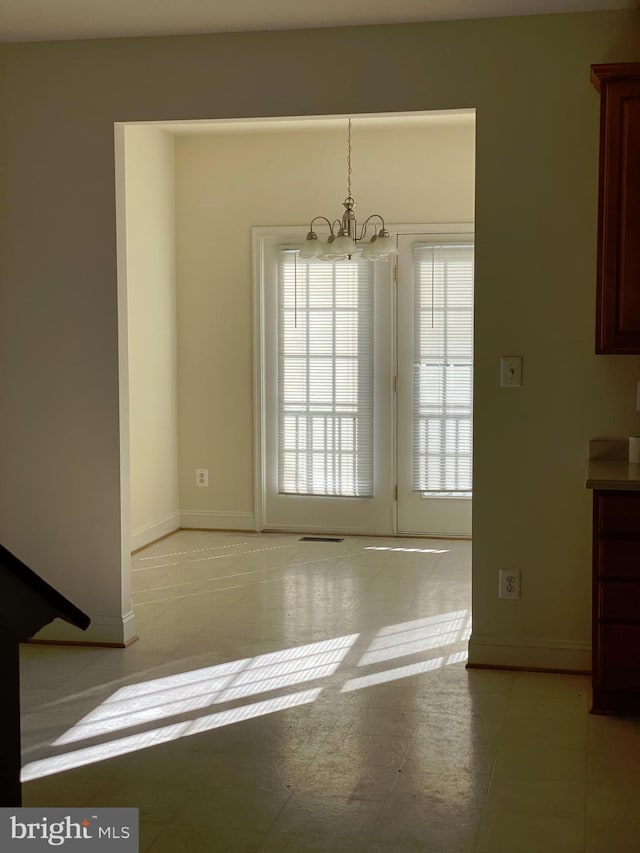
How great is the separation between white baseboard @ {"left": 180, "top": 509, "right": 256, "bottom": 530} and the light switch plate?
10.8ft

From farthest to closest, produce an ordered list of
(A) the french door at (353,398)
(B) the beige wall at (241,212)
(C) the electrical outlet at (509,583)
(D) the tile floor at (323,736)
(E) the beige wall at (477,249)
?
1. (A) the french door at (353,398)
2. (B) the beige wall at (241,212)
3. (C) the electrical outlet at (509,583)
4. (E) the beige wall at (477,249)
5. (D) the tile floor at (323,736)

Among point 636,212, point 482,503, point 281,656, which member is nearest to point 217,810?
point 281,656

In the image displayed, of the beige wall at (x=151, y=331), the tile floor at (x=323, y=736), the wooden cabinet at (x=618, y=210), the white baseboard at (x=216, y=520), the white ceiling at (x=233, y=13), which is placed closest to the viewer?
the tile floor at (x=323, y=736)

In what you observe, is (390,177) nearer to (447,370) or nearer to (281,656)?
(447,370)

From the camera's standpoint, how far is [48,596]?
1.49 metres

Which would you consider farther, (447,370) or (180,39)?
(447,370)

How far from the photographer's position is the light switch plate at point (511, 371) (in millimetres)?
4164

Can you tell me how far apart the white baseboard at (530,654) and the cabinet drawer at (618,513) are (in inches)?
30.6

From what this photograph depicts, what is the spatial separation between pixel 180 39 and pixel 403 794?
3.12 meters

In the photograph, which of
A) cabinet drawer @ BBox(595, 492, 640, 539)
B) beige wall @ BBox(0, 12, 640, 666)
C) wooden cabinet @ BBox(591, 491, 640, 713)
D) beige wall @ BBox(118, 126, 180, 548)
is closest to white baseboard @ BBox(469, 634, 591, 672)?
beige wall @ BBox(0, 12, 640, 666)

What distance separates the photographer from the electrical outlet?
4234 millimetres

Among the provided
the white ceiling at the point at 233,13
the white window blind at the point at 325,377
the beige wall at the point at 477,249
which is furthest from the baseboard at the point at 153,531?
the white ceiling at the point at 233,13

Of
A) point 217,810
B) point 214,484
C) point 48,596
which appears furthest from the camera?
point 214,484

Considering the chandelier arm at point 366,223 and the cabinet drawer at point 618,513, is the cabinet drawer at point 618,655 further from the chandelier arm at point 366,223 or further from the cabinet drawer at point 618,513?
the chandelier arm at point 366,223
